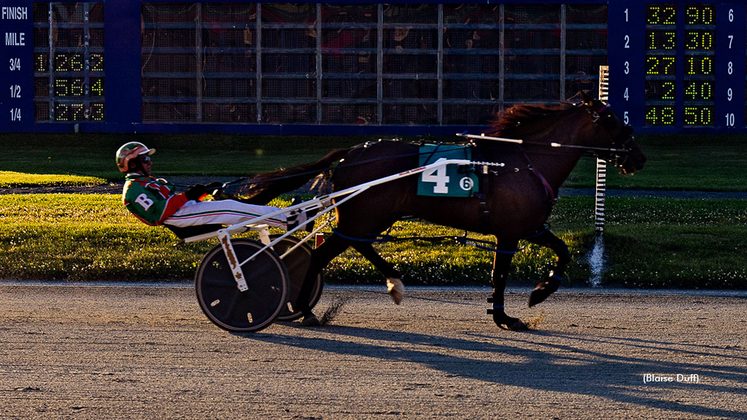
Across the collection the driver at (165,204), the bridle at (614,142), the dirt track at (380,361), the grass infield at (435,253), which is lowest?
the dirt track at (380,361)

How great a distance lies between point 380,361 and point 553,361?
1.14 metres

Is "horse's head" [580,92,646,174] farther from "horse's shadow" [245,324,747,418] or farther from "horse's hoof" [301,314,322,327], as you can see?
"horse's hoof" [301,314,322,327]

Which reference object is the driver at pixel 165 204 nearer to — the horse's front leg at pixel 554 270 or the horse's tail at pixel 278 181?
the horse's tail at pixel 278 181

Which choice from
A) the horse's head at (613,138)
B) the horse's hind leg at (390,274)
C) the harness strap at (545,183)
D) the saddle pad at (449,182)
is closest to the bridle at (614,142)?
the horse's head at (613,138)

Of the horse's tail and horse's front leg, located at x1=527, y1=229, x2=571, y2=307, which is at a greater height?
the horse's tail

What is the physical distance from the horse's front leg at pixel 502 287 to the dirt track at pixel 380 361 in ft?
0.35

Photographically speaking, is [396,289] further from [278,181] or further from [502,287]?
[278,181]

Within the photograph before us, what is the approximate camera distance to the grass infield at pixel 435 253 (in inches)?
380

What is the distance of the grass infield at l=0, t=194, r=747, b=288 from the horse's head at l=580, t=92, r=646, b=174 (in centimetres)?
233

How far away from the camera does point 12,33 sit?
2266 cm

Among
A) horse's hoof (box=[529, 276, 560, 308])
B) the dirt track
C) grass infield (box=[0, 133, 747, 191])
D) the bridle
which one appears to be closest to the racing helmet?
the dirt track

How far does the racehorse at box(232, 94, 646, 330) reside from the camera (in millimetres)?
7094

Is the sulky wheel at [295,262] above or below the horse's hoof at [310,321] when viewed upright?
above

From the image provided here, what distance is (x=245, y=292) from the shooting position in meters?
6.98
